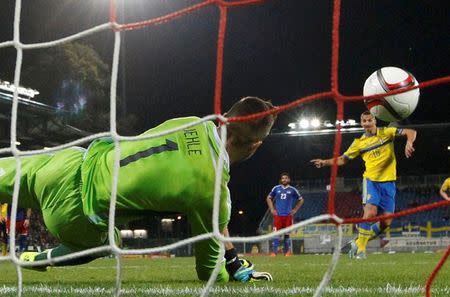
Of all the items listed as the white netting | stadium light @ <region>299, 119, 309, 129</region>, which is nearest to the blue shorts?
the white netting

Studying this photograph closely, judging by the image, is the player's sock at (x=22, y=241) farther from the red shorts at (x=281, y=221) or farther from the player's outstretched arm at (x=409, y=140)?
the player's outstretched arm at (x=409, y=140)

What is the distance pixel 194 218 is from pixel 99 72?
23.0 metres

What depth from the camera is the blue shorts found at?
27.2 ft

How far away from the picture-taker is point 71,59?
82.2ft

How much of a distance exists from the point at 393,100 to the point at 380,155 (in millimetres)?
2462

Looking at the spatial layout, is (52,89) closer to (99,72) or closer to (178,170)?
(99,72)

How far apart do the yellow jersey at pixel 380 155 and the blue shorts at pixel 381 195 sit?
6 centimetres

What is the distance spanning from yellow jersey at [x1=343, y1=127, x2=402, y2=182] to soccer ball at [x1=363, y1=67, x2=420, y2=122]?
6.30 ft

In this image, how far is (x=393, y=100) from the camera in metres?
5.97

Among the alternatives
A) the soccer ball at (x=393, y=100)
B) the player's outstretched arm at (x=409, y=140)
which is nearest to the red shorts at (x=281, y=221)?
the player's outstretched arm at (x=409, y=140)

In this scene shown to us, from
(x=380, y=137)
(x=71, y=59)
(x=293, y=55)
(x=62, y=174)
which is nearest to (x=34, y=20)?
A: (x=71, y=59)

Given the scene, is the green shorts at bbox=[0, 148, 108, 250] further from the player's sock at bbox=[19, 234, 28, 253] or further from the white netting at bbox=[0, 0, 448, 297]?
the player's sock at bbox=[19, 234, 28, 253]

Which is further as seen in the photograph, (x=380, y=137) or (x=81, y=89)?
(x=81, y=89)

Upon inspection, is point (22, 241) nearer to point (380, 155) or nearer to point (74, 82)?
point (380, 155)
